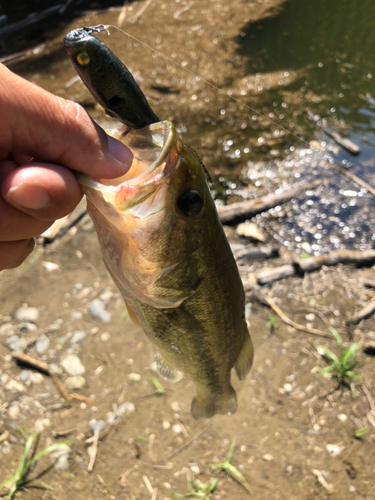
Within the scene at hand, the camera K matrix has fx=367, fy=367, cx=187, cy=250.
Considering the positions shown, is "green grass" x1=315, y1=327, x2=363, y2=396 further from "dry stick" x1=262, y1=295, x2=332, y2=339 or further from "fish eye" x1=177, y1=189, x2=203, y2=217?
"fish eye" x1=177, y1=189, x2=203, y2=217

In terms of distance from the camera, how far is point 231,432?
339cm

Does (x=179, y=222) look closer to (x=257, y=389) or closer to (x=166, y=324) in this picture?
(x=166, y=324)

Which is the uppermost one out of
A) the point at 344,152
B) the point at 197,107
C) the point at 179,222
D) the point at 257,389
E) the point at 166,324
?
the point at 179,222

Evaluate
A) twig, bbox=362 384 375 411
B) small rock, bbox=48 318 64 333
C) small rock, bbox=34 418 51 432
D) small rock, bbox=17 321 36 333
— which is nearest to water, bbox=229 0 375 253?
twig, bbox=362 384 375 411

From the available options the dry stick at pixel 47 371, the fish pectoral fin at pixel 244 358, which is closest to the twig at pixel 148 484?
the dry stick at pixel 47 371

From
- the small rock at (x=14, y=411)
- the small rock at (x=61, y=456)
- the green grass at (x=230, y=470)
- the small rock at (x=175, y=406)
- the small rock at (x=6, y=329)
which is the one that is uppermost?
the small rock at (x=6, y=329)

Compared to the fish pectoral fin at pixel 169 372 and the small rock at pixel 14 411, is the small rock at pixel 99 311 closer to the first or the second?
the small rock at pixel 14 411

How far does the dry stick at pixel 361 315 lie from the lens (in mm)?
3945

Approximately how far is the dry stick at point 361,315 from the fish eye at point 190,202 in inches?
122

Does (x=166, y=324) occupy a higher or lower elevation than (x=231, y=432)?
higher

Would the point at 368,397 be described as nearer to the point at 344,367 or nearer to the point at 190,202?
the point at 344,367

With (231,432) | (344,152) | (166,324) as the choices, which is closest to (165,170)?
(166,324)

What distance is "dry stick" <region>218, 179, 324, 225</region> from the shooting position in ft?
17.0

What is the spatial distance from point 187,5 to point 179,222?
12254mm
